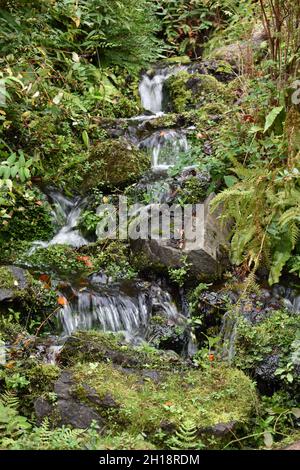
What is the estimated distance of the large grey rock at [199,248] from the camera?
5562 millimetres

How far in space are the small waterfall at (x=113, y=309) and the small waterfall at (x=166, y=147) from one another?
2.75 metres

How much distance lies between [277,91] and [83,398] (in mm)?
A: 4038

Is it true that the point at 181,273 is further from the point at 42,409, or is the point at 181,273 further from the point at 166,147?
the point at 166,147

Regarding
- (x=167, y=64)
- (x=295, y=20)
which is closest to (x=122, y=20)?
(x=167, y=64)

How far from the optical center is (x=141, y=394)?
147 inches

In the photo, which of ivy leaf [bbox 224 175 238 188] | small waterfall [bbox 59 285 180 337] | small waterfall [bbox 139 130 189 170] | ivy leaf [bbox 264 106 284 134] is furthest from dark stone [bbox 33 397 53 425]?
small waterfall [bbox 139 130 189 170]

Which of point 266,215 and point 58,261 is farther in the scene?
point 58,261

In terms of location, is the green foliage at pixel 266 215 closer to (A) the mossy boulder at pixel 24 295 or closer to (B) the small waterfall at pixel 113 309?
(B) the small waterfall at pixel 113 309

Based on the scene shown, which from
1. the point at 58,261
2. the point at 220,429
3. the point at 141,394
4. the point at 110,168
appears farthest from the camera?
the point at 110,168

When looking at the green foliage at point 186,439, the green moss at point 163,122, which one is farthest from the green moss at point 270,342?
the green moss at point 163,122

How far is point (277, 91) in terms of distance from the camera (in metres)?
5.71

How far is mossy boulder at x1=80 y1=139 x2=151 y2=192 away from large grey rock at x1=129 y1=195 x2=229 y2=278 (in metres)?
1.25

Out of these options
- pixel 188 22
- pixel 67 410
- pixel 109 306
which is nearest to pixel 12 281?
pixel 109 306

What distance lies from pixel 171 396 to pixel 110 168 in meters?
4.15
